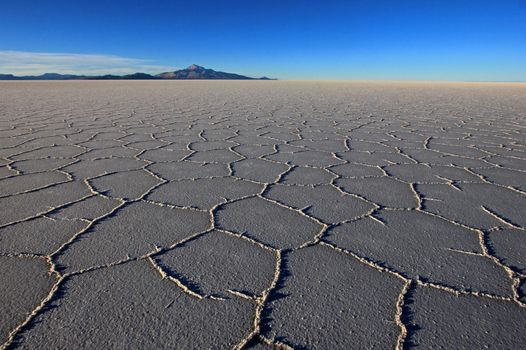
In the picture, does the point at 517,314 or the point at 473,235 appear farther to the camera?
the point at 473,235

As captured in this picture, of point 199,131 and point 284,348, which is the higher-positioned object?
point 284,348

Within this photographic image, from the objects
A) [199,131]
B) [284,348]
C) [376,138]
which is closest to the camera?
[284,348]

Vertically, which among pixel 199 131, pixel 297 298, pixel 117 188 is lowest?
pixel 199 131

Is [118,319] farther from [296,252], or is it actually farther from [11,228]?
[11,228]

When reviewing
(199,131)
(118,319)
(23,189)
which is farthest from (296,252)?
(199,131)

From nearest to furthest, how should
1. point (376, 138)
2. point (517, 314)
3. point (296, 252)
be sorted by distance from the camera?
point (517, 314), point (296, 252), point (376, 138)

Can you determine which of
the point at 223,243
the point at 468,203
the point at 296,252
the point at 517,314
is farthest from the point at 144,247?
the point at 468,203

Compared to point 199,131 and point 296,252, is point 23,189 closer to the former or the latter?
point 296,252
